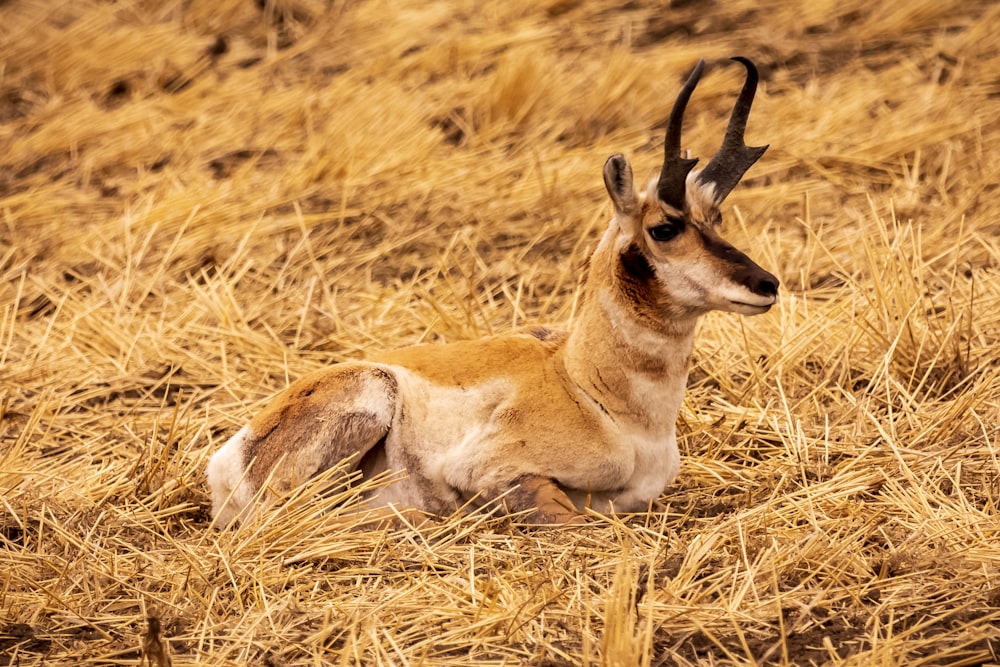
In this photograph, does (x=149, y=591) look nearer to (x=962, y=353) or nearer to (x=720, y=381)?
(x=720, y=381)

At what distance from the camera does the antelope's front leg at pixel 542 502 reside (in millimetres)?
4766

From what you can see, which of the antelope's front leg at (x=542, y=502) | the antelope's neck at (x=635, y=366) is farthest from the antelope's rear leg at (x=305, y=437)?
the antelope's neck at (x=635, y=366)

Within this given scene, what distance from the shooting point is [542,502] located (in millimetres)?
4801

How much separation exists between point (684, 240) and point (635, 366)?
0.55m

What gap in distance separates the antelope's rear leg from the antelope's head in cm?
110

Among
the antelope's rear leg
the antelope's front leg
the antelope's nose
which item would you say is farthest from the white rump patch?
the antelope's nose

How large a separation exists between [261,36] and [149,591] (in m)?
8.16

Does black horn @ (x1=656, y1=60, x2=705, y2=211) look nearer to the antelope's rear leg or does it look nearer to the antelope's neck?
the antelope's neck

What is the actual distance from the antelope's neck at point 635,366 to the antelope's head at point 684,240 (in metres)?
0.08

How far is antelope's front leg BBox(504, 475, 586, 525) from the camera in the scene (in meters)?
4.77

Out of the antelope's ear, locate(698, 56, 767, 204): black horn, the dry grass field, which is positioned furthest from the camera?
locate(698, 56, 767, 204): black horn

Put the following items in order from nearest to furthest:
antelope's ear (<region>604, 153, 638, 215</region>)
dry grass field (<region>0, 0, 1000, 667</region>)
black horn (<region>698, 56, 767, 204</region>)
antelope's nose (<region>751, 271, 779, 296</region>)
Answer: dry grass field (<region>0, 0, 1000, 667</region>)
antelope's nose (<region>751, 271, 779, 296</region>)
antelope's ear (<region>604, 153, 638, 215</region>)
black horn (<region>698, 56, 767, 204</region>)

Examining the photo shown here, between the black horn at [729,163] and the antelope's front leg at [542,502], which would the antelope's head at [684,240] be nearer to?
the black horn at [729,163]

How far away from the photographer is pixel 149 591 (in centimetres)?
428
